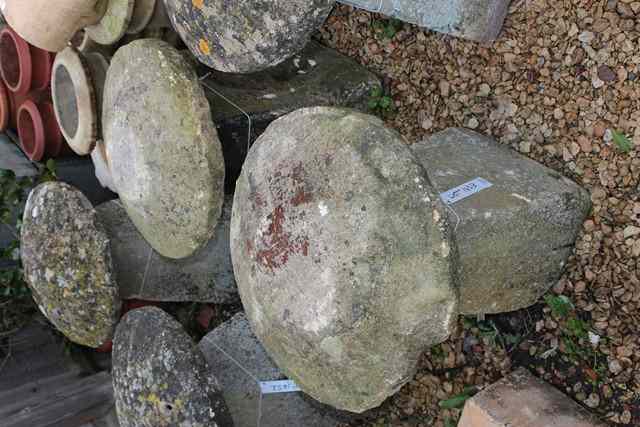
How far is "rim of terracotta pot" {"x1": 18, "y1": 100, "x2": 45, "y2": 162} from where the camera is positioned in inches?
123

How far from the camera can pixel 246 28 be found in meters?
1.65

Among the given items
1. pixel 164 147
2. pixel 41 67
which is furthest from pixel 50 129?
pixel 164 147

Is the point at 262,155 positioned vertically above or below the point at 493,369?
above

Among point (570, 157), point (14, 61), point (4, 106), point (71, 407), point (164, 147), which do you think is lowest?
point (71, 407)

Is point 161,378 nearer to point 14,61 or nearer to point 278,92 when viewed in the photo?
point 278,92

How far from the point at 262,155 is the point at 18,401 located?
206cm

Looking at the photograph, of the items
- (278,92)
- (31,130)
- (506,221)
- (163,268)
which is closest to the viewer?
(506,221)

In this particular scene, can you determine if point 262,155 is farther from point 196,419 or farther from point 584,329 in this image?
point 584,329

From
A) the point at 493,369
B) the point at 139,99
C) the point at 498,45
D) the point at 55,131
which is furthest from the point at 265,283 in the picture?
the point at 55,131

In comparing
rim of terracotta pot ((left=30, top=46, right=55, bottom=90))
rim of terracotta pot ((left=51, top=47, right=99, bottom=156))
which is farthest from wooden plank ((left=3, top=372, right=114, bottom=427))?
rim of terracotta pot ((left=30, top=46, right=55, bottom=90))

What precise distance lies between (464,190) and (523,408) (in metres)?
0.61

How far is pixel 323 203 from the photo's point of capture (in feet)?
4.13

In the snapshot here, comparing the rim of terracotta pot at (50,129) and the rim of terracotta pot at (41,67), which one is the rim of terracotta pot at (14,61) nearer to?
the rim of terracotta pot at (41,67)

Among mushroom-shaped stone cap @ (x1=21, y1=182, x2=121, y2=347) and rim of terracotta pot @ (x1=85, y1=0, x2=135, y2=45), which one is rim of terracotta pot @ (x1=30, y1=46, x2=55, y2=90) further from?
mushroom-shaped stone cap @ (x1=21, y1=182, x2=121, y2=347)
